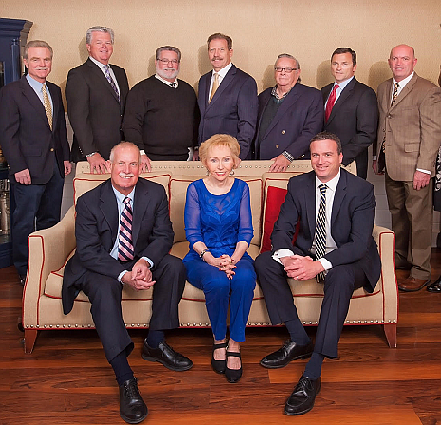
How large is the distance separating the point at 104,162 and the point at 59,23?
63.2 inches

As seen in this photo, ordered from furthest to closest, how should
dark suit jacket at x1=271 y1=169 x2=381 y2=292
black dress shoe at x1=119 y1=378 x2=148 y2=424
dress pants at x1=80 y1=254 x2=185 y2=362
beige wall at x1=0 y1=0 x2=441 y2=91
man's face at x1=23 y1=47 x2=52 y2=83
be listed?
beige wall at x1=0 y1=0 x2=441 y2=91, man's face at x1=23 y1=47 x2=52 y2=83, dark suit jacket at x1=271 y1=169 x2=381 y2=292, dress pants at x1=80 y1=254 x2=185 y2=362, black dress shoe at x1=119 y1=378 x2=148 y2=424

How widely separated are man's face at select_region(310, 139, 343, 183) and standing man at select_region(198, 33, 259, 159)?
3.48 feet

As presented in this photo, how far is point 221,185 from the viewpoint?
3314 millimetres

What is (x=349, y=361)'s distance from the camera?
10.2 ft

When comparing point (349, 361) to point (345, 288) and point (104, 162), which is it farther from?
point (104, 162)

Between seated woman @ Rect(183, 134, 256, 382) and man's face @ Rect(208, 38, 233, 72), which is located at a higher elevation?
man's face @ Rect(208, 38, 233, 72)

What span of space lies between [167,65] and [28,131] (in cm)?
111

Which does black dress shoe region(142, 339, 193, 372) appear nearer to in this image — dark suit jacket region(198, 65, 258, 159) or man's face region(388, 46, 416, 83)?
dark suit jacket region(198, 65, 258, 159)

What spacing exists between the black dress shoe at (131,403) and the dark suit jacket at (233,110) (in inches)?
77.4

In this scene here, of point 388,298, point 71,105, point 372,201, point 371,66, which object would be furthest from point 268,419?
point 371,66

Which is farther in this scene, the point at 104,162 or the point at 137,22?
the point at 137,22

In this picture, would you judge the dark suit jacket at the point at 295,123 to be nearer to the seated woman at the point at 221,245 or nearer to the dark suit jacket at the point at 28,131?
the seated woman at the point at 221,245

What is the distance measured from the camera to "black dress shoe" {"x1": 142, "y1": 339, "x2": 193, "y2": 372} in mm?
3006

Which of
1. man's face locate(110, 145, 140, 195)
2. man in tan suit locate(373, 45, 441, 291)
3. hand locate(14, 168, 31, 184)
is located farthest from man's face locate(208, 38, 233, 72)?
hand locate(14, 168, 31, 184)
